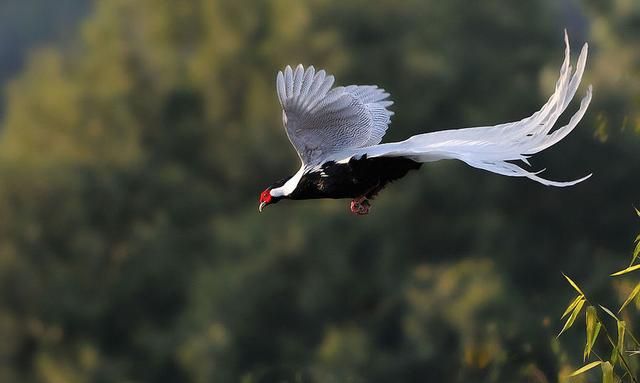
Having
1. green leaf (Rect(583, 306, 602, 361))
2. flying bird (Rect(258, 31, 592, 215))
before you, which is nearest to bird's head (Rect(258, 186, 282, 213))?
flying bird (Rect(258, 31, 592, 215))

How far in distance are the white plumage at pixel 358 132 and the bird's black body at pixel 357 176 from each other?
0.18 feet

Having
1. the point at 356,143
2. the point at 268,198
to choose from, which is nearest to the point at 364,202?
the point at 356,143

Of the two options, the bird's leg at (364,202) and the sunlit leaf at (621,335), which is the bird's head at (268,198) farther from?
the sunlit leaf at (621,335)

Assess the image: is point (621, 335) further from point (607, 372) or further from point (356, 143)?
point (356, 143)

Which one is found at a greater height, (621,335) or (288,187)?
(288,187)

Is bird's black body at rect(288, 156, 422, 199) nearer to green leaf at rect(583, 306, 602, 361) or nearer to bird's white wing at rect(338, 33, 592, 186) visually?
bird's white wing at rect(338, 33, 592, 186)

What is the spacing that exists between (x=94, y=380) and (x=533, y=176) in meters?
20.5

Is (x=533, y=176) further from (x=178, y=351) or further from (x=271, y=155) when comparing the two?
(x=271, y=155)

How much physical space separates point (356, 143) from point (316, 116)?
0.73 ft

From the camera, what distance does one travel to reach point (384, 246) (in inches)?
1088

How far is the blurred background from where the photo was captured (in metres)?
25.5

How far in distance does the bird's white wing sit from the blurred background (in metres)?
17.0

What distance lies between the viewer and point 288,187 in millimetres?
7234

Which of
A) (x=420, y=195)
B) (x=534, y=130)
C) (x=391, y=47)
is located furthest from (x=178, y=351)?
(x=534, y=130)
